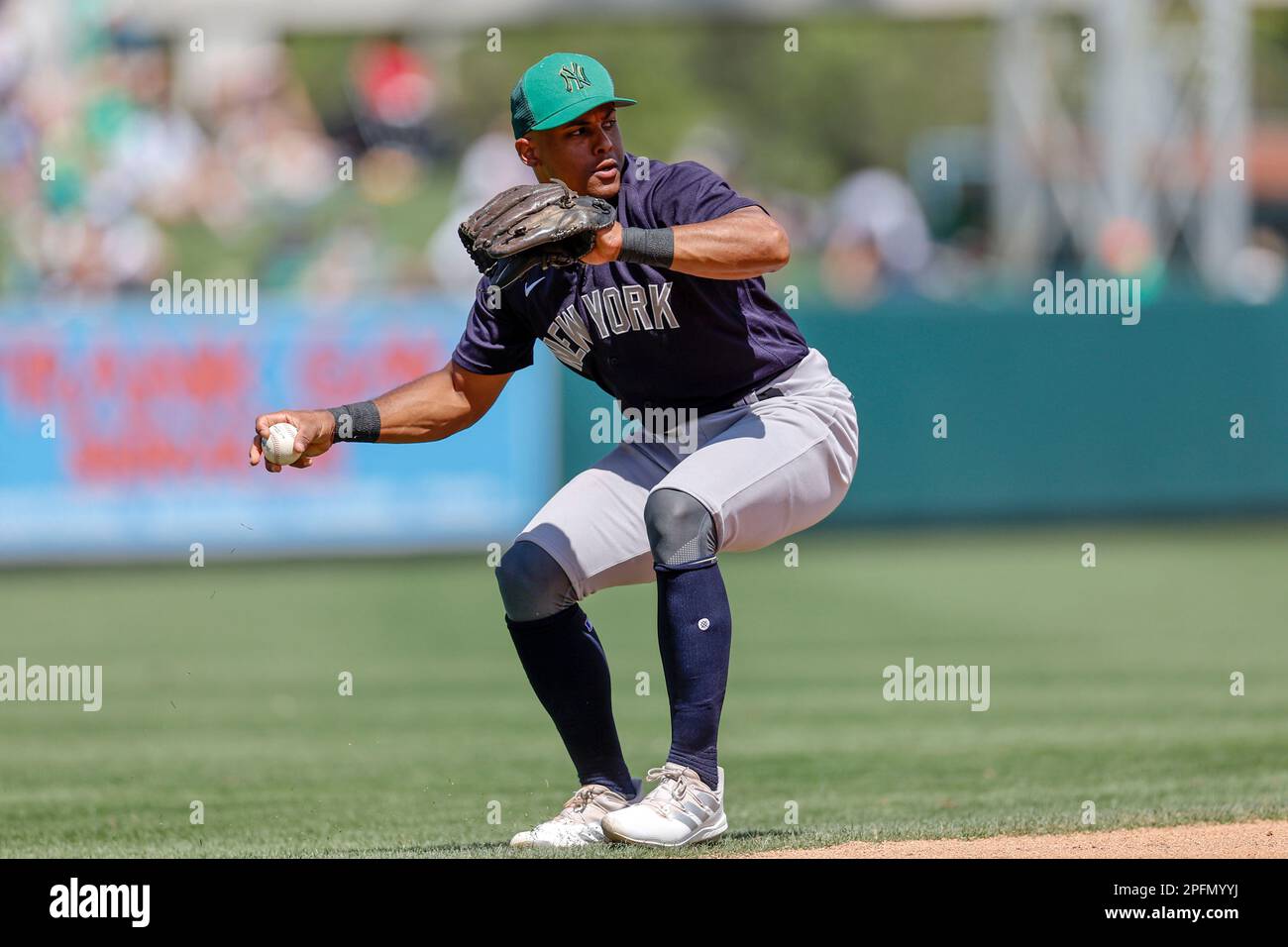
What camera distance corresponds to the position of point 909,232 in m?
20.0

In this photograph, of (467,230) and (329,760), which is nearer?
(467,230)

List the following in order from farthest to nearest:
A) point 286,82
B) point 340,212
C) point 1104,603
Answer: point 286,82
point 340,212
point 1104,603

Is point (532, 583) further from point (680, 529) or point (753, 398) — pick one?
point (753, 398)

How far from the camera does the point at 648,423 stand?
5.94 m

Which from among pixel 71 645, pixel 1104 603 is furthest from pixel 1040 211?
pixel 71 645

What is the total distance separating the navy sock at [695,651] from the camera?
5371mm

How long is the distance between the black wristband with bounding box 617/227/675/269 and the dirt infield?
5.43 ft

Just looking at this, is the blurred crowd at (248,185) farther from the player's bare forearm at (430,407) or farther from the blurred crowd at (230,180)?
the player's bare forearm at (430,407)

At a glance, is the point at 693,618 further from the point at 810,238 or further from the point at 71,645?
the point at 810,238

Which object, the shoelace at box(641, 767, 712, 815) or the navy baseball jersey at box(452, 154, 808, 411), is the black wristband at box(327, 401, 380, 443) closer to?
the navy baseball jersey at box(452, 154, 808, 411)

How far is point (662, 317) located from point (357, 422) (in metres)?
1.01

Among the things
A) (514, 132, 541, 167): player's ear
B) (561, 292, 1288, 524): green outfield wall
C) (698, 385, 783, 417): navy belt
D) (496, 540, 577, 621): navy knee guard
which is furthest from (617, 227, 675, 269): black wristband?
(561, 292, 1288, 524): green outfield wall

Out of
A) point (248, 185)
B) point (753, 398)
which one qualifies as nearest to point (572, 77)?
point (753, 398)

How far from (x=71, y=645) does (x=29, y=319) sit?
4039 mm
